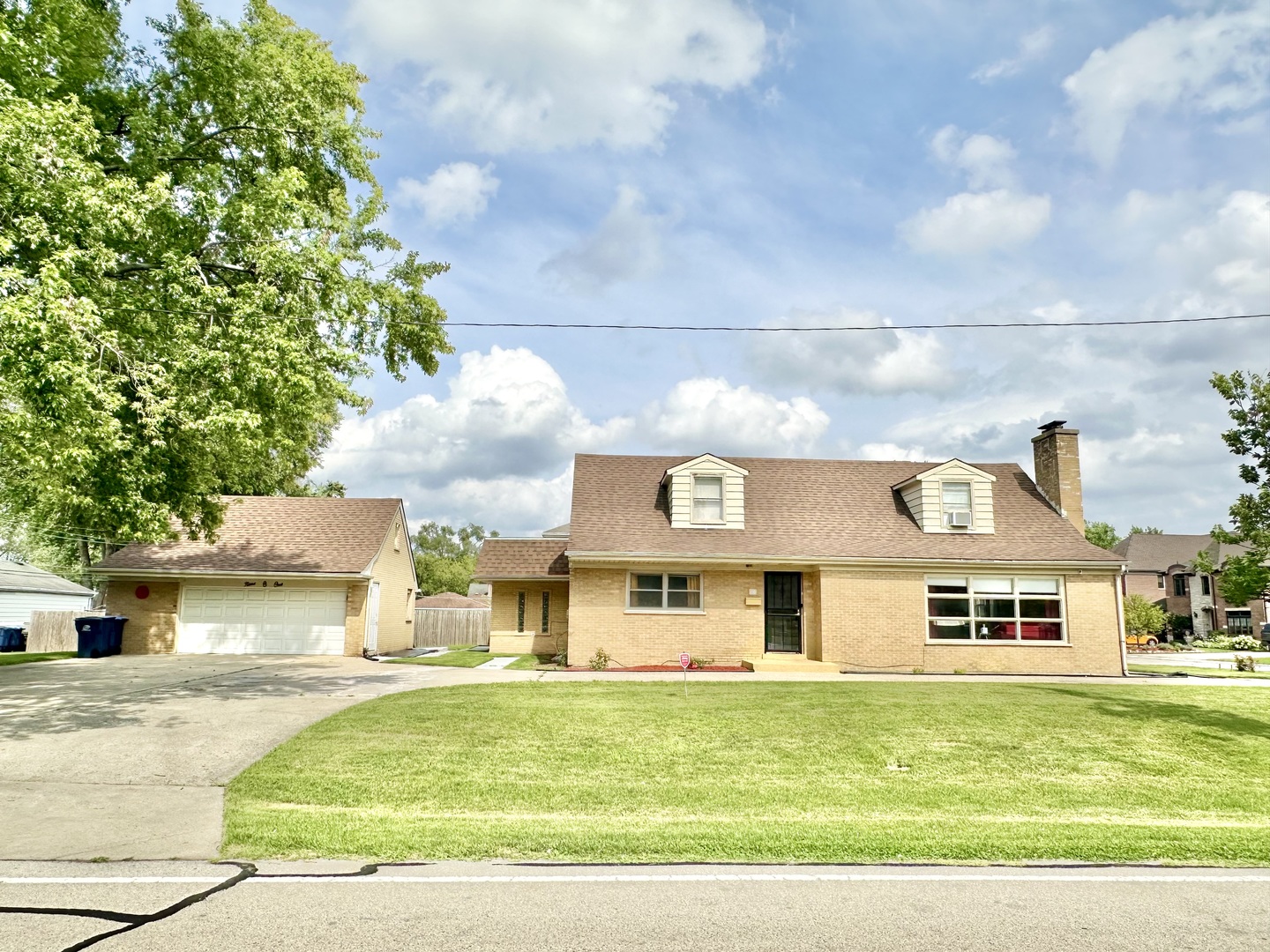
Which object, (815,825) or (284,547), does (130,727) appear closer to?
(815,825)

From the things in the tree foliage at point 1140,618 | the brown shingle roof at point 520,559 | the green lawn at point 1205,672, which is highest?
the brown shingle roof at point 520,559

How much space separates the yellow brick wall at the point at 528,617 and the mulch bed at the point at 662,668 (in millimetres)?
6314

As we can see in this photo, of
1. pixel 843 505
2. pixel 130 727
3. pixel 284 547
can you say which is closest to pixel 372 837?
pixel 130 727

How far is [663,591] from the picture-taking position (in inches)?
839

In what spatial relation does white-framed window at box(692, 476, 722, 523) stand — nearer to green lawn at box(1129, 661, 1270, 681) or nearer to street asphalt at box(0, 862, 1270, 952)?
green lawn at box(1129, 661, 1270, 681)

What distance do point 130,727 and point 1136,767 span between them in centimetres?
1326

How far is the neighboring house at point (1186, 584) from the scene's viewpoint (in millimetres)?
56531

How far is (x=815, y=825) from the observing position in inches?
289

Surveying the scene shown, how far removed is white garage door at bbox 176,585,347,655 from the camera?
80.2 ft

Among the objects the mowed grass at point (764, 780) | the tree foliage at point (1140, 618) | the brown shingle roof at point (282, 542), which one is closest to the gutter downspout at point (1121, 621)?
the mowed grass at point (764, 780)

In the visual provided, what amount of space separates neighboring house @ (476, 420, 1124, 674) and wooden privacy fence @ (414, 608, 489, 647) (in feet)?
47.7

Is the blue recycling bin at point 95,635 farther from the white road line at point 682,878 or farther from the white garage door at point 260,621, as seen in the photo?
the white road line at point 682,878

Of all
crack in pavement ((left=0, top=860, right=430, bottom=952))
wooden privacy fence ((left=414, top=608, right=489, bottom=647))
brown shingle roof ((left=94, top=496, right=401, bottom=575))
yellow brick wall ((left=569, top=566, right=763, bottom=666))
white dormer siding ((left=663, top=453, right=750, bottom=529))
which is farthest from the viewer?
wooden privacy fence ((left=414, top=608, right=489, bottom=647))

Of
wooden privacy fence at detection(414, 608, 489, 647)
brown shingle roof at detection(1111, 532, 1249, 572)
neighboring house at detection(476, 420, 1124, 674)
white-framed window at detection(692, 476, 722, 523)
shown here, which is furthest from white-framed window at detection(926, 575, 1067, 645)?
brown shingle roof at detection(1111, 532, 1249, 572)
